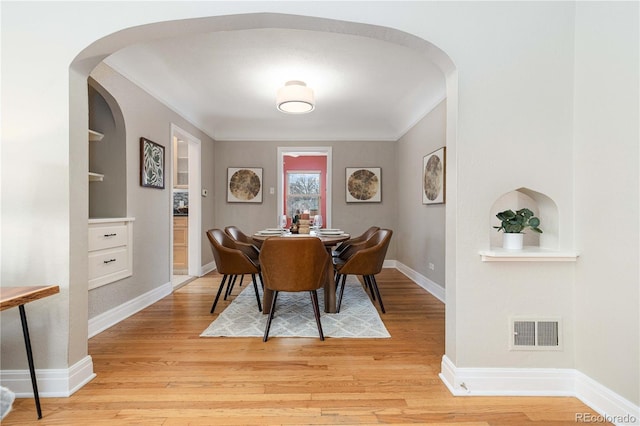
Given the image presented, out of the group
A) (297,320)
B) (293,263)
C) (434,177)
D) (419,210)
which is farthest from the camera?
(419,210)

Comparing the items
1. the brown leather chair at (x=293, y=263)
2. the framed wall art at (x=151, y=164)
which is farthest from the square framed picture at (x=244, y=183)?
the brown leather chair at (x=293, y=263)

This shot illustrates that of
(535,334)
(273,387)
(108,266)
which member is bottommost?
(273,387)

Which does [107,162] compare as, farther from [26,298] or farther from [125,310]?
[26,298]

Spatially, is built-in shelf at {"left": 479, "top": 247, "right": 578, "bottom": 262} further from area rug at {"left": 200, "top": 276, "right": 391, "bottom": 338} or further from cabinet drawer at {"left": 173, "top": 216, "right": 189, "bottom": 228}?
cabinet drawer at {"left": 173, "top": 216, "right": 189, "bottom": 228}

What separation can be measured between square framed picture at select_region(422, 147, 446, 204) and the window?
4.49 meters

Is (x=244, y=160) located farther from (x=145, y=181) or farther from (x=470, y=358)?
(x=470, y=358)

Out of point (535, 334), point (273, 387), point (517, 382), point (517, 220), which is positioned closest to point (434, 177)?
point (517, 220)

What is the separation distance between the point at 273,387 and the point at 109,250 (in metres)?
1.95

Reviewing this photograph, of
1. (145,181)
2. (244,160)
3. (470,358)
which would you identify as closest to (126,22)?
(145,181)

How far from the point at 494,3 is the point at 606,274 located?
1553 mm

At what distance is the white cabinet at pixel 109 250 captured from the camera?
8.51 ft

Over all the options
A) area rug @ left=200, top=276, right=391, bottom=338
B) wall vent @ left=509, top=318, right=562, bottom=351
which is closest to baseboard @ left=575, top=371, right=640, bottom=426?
wall vent @ left=509, top=318, right=562, bottom=351

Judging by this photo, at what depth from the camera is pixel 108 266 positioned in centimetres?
278

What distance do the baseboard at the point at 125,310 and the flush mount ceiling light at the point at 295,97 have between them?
8.26 feet
